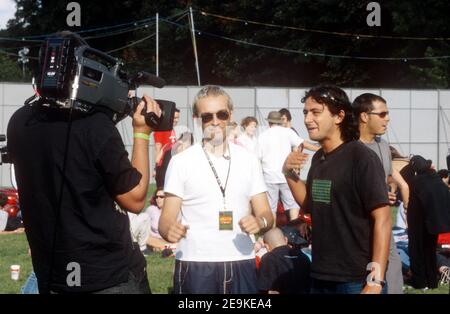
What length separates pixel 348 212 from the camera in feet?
12.8

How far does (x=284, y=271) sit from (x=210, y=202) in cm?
207

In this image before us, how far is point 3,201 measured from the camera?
12.2m

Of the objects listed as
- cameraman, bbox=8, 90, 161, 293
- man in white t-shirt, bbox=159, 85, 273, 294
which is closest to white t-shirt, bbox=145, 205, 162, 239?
man in white t-shirt, bbox=159, 85, 273, 294

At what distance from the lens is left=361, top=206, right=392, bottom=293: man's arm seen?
149 inches

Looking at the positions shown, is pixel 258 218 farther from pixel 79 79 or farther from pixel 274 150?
pixel 274 150

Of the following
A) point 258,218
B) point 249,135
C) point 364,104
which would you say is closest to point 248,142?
point 249,135

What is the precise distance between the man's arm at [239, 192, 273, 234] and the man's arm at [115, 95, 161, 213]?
0.90 metres

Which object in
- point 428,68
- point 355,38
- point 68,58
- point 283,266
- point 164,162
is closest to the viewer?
point 68,58

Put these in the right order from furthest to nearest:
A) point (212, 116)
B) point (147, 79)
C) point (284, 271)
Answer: point (284, 271), point (212, 116), point (147, 79)

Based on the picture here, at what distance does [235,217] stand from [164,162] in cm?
539

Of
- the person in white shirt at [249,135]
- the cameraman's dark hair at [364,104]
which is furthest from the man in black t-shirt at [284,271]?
the person in white shirt at [249,135]

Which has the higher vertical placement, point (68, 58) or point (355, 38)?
point (355, 38)
